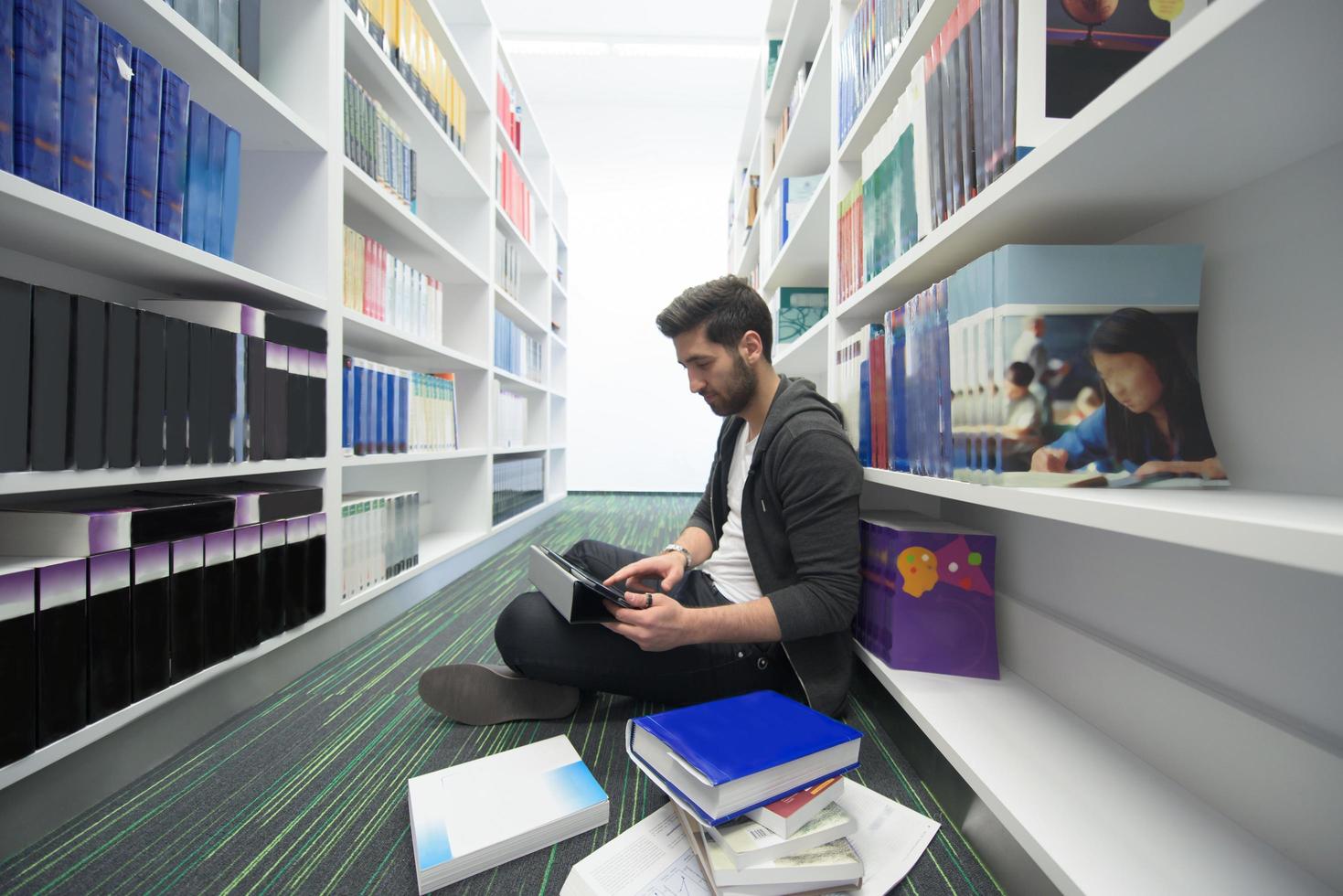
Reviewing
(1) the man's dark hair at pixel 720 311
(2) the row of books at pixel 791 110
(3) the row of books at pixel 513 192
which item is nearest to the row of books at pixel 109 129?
(1) the man's dark hair at pixel 720 311

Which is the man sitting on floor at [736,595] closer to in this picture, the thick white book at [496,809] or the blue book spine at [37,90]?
the thick white book at [496,809]

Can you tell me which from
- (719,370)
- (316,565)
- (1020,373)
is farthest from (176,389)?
(1020,373)

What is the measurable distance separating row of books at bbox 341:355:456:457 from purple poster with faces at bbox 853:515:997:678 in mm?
1304

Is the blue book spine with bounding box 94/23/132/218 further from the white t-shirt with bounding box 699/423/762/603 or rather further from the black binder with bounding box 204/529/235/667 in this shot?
the white t-shirt with bounding box 699/423/762/603

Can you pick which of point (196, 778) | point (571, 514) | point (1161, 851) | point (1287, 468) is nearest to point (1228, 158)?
point (1287, 468)

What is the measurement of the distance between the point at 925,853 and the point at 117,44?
1.60 metres

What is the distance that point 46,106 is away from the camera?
2.38 ft

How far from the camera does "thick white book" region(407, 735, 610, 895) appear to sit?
2.15 feet

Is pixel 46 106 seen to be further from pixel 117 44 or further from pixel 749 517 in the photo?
pixel 749 517

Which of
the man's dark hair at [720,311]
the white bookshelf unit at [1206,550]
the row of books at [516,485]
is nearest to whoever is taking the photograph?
the white bookshelf unit at [1206,550]

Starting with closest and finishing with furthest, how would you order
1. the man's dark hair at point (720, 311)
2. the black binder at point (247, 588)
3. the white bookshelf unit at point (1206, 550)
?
1. the white bookshelf unit at point (1206, 550)
2. the black binder at point (247, 588)
3. the man's dark hair at point (720, 311)

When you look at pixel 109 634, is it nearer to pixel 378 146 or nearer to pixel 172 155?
pixel 172 155

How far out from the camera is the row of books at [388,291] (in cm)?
146

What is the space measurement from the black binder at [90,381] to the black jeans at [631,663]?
0.65m
